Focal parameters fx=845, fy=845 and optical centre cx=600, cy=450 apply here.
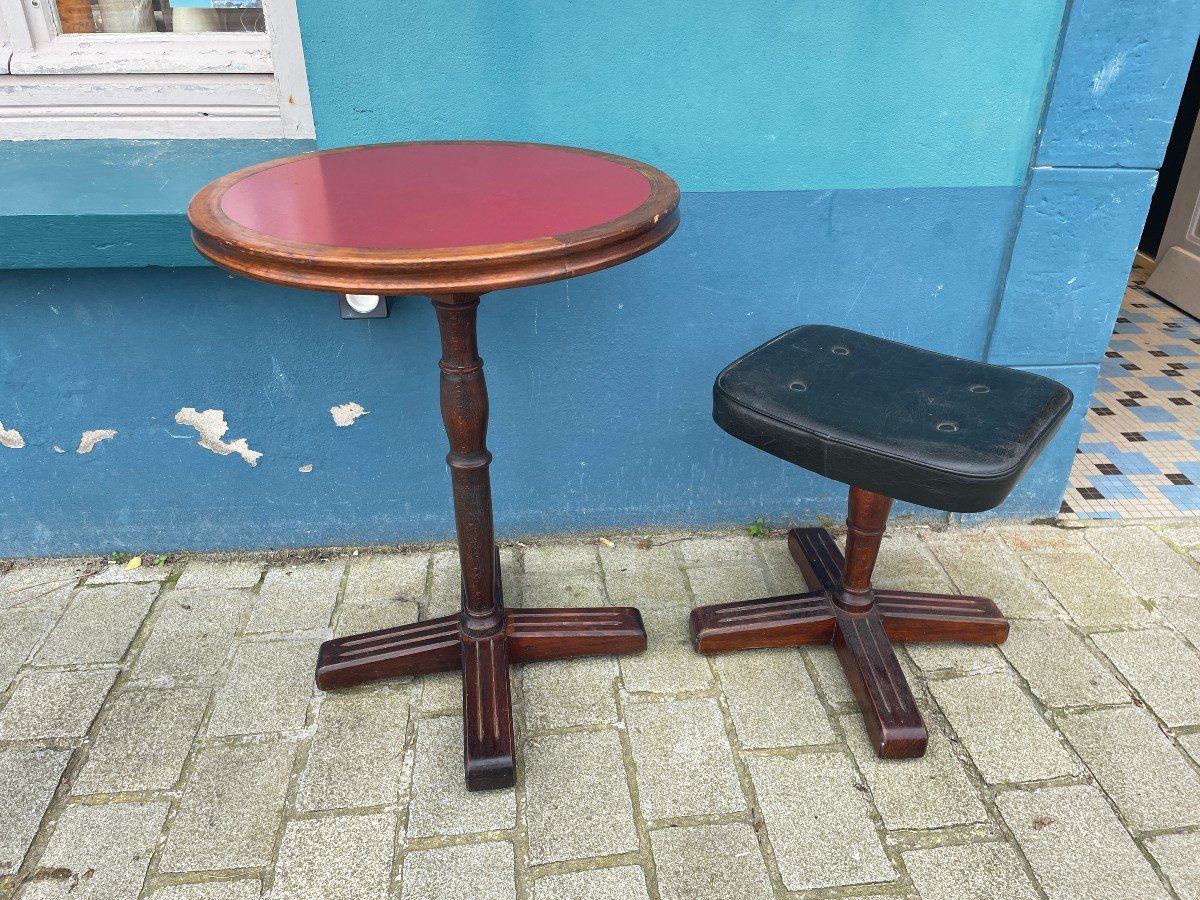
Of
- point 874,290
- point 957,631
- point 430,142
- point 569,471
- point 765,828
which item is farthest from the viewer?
point 569,471

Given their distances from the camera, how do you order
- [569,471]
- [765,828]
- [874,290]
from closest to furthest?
[765,828]
[874,290]
[569,471]

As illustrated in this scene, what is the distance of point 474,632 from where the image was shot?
1.94 m

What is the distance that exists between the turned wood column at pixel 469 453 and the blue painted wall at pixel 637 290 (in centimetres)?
57

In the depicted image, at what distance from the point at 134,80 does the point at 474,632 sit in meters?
1.66

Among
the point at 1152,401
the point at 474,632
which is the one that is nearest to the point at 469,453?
the point at 474,632

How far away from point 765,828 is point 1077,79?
6.10ft

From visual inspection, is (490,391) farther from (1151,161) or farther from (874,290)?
(1151,161)

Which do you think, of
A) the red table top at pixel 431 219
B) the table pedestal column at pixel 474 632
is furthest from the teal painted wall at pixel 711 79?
the table pedestal column at pixel 474 632

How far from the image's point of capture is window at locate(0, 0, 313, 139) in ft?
7.09

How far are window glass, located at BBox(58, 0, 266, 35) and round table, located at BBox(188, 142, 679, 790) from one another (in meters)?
0.75

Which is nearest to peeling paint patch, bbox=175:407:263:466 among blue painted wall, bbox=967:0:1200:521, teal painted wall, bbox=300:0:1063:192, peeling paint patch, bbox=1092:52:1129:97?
teal painted wall, bbox=300:0:1063:192

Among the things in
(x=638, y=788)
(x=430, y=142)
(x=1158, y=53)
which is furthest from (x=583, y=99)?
(x=638, y=788)

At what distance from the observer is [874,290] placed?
88.7 inches

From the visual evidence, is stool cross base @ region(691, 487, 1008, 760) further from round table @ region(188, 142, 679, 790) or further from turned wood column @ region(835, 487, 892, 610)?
round table @ region(188, 142, 679, 790)
